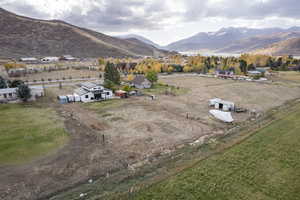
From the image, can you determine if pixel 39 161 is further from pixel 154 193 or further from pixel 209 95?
pixel 209 95

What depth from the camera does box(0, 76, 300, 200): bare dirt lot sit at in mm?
13007

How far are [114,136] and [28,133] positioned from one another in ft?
30.0

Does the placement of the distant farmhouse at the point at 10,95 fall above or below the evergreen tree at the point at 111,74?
below

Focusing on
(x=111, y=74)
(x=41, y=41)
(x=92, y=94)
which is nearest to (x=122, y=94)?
(x=92, y=94)

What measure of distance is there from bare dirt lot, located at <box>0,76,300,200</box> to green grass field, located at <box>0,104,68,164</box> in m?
1.13

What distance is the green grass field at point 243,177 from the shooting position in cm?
1149

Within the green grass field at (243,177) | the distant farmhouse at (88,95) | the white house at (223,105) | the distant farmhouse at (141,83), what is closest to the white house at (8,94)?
the distant farmhouse at (88,95)

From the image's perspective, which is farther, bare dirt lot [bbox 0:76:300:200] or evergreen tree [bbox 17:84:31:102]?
evergreen tree [bbox 17:84:31:102]

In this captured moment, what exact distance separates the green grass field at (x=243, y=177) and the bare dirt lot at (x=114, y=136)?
3479 mm

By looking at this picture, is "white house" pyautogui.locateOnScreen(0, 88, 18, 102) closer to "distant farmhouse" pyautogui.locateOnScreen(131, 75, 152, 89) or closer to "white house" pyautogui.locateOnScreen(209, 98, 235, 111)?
"distant farmhouse" pyautogui.locateOnScreen(131, 75, 152, 89)

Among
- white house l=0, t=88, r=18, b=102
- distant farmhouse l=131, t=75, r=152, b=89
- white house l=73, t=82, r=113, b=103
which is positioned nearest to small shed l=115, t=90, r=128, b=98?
white house l=73, t=82, r=113, b=103

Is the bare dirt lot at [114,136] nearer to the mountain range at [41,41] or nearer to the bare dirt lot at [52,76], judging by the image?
the bare dirt lot at [52,76]

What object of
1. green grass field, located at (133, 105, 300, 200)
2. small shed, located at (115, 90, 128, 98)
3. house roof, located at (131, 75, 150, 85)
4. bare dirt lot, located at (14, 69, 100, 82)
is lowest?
green grass field, located at (133, 105, 300, 200)

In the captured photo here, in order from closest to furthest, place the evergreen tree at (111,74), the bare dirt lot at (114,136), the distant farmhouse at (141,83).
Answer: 1. the bare dirt lot at (114,136)
2. the evergreen tree at (111,74)
3. the distant farmhouse at (141,83)
